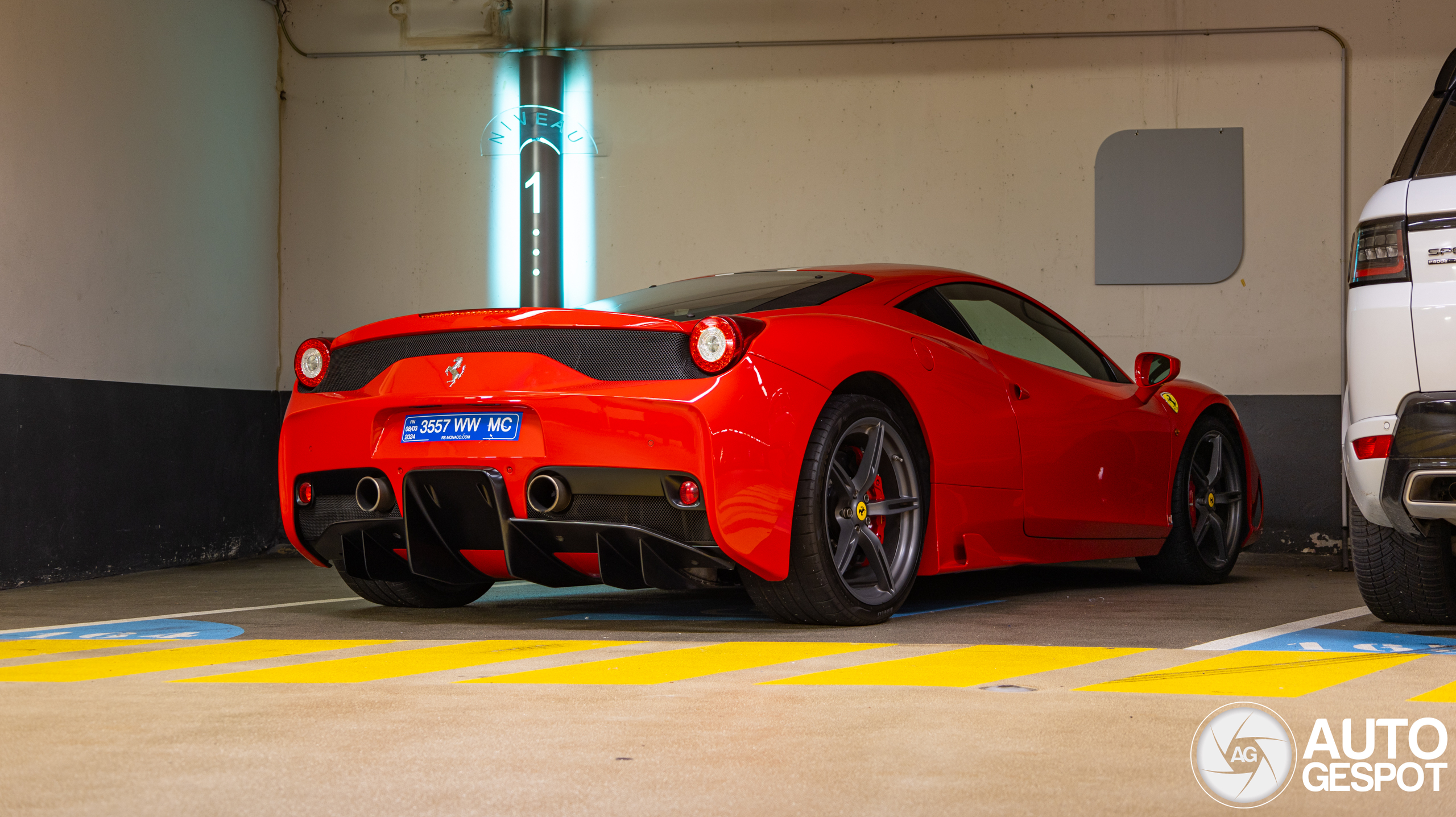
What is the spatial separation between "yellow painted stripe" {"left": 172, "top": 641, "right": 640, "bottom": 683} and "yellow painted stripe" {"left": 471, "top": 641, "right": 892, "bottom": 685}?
237 millimetres

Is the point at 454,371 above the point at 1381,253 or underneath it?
underneath

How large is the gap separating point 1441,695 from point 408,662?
2.43 m

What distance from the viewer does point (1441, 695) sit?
9.92 feet

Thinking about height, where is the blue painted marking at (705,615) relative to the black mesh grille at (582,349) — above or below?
below

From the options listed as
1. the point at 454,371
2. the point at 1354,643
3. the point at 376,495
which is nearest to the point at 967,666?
the point at 1354,643

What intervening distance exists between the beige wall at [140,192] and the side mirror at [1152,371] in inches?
205

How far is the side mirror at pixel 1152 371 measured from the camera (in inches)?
234

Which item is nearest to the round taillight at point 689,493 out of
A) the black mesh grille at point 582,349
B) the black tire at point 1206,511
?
the black mesh grille at point 582,349

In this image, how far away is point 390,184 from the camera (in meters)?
9.65

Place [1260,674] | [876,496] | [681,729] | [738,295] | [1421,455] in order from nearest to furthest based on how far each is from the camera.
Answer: [681,729], [1260,674], [1421,455], [876,496], [738,295]

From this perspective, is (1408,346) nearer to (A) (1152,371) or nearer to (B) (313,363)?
(A) (1152,371)

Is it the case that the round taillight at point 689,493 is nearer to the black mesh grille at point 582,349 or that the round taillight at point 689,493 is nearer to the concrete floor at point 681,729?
the black mesh grille at point 582,349

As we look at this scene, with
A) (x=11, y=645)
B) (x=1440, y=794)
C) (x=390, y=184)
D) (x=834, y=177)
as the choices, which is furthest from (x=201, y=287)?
(x=1440, y=794)

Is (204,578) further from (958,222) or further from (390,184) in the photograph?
(958,222)
